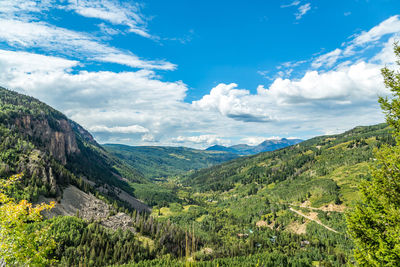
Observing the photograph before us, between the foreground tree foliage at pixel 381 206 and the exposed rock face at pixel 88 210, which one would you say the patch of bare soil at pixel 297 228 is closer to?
the exposed rock face at pixel 88 210

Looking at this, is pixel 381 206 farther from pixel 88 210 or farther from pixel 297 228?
pixel 297 228

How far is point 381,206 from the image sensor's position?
69.2ft

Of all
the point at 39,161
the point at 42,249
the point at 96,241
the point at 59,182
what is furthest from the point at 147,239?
the point at 42,249

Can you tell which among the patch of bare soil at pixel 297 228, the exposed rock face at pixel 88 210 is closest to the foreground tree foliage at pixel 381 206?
the exposed rock face at pixel 88 210

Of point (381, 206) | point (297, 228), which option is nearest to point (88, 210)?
point (381, 206)

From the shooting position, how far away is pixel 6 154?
119m

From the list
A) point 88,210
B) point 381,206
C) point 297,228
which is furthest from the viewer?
point 297,228

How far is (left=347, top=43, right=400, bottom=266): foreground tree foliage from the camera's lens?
64.4ft

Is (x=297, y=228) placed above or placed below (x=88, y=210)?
below

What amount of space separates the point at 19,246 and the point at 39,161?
13626 centimetres

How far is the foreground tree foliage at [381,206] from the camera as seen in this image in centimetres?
1964

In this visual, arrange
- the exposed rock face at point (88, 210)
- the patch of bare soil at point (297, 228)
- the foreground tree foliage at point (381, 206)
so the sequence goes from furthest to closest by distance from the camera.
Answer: the patch of bare soil at point (297, 228)
the exposed rock face at point (88, 210)
the foreground tree foliage at point (381, 206)

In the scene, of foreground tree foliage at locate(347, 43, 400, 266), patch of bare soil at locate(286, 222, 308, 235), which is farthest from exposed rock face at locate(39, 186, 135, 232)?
patch of bare soil at locate(286, 222, 308, 235)

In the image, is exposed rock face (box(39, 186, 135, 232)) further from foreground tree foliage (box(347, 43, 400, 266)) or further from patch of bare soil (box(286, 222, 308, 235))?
patch of bare soil (box(286, 222, 308, 235))
